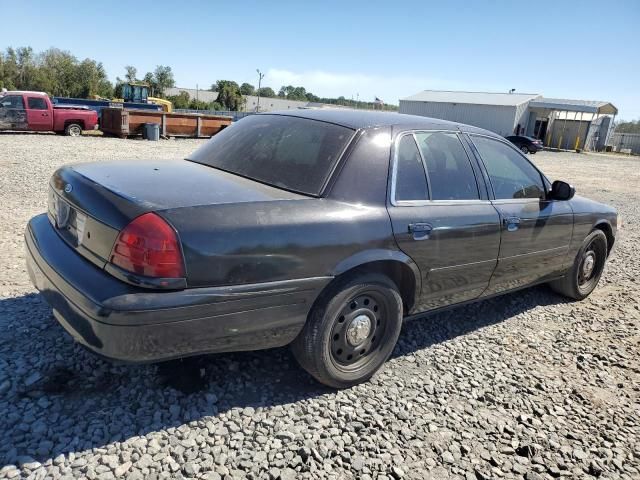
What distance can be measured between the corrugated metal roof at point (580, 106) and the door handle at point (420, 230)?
41339 mm

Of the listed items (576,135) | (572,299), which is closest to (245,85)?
(576,135)

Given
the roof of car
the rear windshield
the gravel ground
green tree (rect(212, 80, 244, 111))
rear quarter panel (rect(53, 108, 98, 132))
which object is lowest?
the gravel ground

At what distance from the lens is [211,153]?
11.6 feet

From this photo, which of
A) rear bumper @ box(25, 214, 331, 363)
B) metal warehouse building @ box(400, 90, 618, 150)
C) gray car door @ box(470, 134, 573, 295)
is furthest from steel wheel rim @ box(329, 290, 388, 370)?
metal warehouse building @ box(400, 90, 618, 150)

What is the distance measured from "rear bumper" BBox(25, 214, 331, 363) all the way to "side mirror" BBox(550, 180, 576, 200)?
2.61 metres

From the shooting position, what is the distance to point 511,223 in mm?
3697

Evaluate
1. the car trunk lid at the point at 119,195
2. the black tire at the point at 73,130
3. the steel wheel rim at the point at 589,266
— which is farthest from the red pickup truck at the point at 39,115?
the steel wheel rim at the point at 589,266

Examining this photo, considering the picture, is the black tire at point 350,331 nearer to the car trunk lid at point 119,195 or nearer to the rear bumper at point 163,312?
the rear bumper at point 163,312

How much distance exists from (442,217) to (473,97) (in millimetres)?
46516

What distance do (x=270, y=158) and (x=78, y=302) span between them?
1461 millimetres

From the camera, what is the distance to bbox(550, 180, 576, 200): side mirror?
13.6 ft

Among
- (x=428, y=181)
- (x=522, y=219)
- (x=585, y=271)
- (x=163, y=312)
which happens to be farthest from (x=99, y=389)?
(x=585, y=271)

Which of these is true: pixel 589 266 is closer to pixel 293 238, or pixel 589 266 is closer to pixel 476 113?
pixel 293 238

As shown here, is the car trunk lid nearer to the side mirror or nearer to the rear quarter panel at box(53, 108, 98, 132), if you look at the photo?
the side mirror
